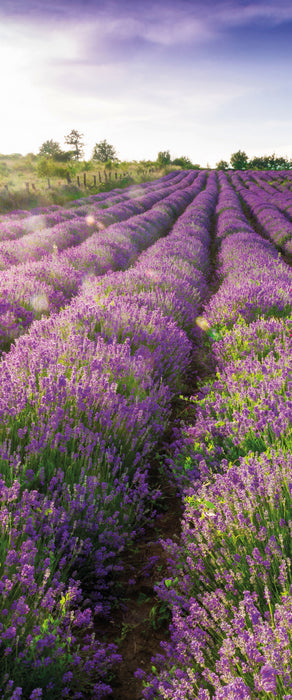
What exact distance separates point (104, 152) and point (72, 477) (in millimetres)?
57212

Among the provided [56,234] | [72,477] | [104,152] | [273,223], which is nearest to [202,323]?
[72,477]

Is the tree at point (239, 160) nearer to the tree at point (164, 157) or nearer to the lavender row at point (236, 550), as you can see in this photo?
the tree at point (164, 157)

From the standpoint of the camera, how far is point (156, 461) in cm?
324

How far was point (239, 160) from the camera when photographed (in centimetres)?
5803

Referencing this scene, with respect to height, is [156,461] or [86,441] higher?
[86,441]

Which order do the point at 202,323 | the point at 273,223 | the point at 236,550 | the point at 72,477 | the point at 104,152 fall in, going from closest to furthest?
the point at 236,550 < the point at 72,477 < the point at 202,323 < the point at 273,223 < the point at 104,152

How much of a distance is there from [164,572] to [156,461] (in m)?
Result: 1.01

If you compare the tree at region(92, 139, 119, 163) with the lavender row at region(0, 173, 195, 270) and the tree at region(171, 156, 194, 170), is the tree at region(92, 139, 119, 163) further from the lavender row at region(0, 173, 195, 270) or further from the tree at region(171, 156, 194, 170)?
the lavender row at region(0, 173, 195, 270)

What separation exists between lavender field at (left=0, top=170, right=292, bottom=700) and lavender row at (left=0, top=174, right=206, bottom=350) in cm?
4

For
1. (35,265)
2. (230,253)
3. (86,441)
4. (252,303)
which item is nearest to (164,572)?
(86,441)

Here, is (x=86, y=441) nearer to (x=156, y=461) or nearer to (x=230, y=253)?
(x=156, y=461)

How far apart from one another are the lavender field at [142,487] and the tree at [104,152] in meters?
53.0

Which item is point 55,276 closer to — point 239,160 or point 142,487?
point 142,487

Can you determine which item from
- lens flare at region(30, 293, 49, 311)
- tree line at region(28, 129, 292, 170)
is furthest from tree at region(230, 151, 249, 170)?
lens flare at region(30, 293, 49, 311)
